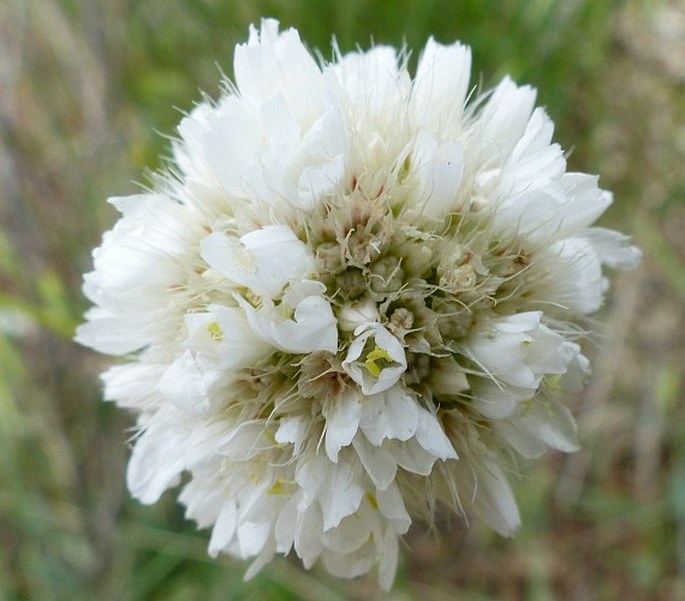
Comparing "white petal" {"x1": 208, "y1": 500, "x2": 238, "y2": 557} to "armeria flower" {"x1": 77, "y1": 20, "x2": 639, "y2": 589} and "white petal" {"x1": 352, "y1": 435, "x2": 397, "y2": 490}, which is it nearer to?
"armeria flower" {"x1": 77, "y1": 20, "x2": 639, "y2": 589}

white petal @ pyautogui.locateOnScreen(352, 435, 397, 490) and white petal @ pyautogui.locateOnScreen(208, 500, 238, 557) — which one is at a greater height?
white petal @ pyautogui.locateOnScreen(352, 435, 397, 490)

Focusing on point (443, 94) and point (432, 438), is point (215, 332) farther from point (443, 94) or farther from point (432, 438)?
point (443, 94)

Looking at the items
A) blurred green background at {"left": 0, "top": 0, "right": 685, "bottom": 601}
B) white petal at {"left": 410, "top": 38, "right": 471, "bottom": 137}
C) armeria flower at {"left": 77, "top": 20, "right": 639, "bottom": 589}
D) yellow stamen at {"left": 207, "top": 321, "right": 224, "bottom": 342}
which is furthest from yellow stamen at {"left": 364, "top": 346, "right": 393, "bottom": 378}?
blurred green background at {"left": 0, "top": 0, "right": 685, "bottom": 601}

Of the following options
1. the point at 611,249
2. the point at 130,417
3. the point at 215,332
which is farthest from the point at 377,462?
the point at 130,417

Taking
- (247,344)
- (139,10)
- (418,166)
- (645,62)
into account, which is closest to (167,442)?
(247,344)

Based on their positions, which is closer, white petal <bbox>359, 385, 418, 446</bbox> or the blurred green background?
white petal <bbox>359, 385, 418, 446</bbox>

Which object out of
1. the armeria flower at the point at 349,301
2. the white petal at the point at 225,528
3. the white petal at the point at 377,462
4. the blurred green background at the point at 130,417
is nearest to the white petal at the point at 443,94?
the armeria flower at the point at 349,301

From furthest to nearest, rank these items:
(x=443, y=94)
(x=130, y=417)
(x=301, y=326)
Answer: (x=130, y=417) < (x=443, y=94) < (x=301, y=326)
